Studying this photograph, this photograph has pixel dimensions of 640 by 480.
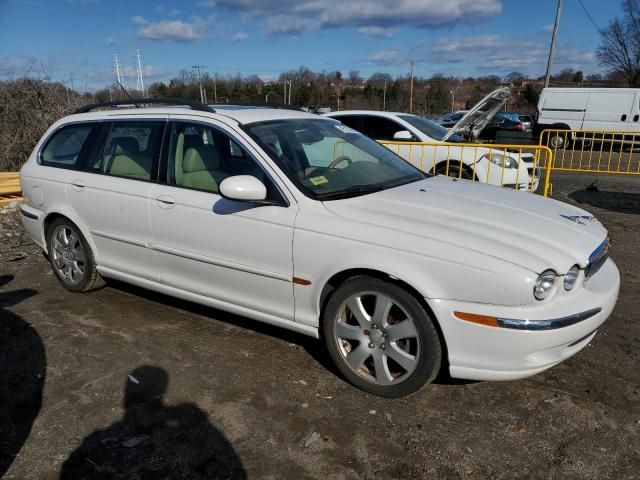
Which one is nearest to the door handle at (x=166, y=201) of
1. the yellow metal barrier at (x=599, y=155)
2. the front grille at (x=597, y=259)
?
the front grille at (x=597, y=259)

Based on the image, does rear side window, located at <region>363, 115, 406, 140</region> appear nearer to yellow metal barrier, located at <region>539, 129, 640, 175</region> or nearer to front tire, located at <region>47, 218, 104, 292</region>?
yellow metal barrier, located at <region>539, 129, 640, 175</region>

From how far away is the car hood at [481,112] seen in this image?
9.82 metres

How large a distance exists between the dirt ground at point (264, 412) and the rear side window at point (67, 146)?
4.70 ft

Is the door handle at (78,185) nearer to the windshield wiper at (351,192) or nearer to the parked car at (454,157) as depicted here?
the windshield wiper at (351,192)

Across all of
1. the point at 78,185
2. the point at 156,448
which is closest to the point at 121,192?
the point at 78,185

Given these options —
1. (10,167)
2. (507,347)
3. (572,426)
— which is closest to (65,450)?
(507,347)

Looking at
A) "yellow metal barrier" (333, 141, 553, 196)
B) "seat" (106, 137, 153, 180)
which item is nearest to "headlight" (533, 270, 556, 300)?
"seat" (106, 137, 153, 180)

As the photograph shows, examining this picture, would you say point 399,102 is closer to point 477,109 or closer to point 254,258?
point 477,109

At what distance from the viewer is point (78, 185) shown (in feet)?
14.4

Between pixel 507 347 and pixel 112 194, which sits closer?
pixel 507 347

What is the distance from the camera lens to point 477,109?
991cm

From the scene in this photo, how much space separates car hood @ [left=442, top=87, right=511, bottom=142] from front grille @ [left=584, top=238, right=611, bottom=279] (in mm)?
6740

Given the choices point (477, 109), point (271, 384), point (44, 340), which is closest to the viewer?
point (271, 384)

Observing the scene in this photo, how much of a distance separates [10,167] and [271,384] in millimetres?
10337
